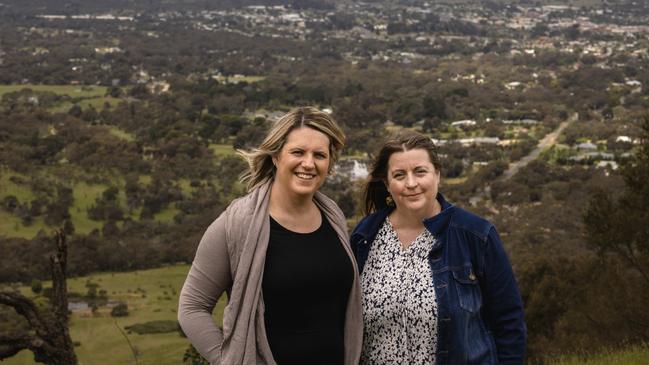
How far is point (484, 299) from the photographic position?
2.68 metres

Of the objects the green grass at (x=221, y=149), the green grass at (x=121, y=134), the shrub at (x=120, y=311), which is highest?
the shrub at (x=120, y=311)

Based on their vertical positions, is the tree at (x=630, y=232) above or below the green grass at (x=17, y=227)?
above

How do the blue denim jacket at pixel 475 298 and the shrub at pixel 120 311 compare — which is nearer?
the blue denim jacket at pixel 475 298

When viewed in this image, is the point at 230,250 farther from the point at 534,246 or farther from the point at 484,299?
the point at 534,246

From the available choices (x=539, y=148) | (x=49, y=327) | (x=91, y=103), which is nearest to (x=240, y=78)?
(x=91, y=103)

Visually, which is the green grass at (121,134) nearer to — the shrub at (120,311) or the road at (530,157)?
the road at (530,157)

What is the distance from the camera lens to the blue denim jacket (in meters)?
2.63

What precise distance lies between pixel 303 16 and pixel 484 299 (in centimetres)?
8675

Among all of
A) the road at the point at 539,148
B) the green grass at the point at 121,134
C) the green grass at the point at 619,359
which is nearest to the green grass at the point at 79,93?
the green grass at the point at 121,134

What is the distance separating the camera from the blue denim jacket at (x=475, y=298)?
263cm

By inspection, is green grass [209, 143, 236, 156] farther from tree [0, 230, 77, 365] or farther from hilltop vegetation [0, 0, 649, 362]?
tree [0, 230, 77, 365]

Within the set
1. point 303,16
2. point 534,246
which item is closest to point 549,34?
point 303,16

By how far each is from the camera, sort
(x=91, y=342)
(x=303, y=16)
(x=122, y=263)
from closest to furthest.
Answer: (x=91, y=342), (x=122, y=263), (x=303, y=16)

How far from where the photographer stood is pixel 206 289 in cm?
255
